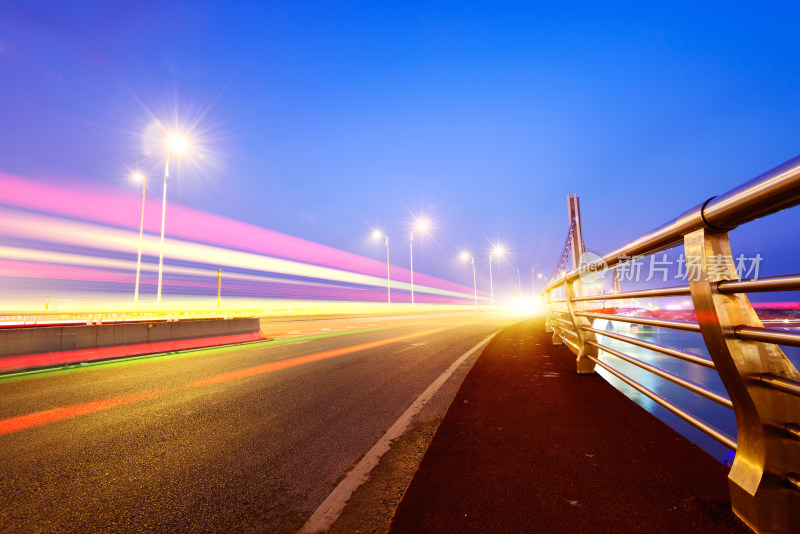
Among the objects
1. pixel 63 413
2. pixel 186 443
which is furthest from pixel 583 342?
pixel 63 413

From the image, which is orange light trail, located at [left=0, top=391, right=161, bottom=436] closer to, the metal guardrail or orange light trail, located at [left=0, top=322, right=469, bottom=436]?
orange light trail, located at [left=0, top=322, right=469, bottom=436]

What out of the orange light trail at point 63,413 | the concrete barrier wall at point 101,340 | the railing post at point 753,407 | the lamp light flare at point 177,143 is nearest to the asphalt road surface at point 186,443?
the orange light trail at point 63,413

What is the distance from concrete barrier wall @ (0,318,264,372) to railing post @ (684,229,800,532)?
10.9 metres

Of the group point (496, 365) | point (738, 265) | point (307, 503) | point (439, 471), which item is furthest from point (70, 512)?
point (496, 365)

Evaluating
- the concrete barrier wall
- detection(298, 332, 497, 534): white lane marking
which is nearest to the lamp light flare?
the concrete barrier wall

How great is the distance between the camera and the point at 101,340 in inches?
359

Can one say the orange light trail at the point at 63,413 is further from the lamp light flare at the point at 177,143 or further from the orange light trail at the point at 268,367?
the lamp light flare at the point at 177,143

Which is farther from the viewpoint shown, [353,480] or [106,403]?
[106,403]

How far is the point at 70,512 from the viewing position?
218 cm

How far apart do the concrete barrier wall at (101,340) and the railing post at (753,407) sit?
1092cm

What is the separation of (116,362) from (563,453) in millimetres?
9583

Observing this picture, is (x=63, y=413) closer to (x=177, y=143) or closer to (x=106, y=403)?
(x=106, y=403)

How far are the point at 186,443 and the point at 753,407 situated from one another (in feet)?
13.0

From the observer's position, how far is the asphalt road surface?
2184 millimetres
